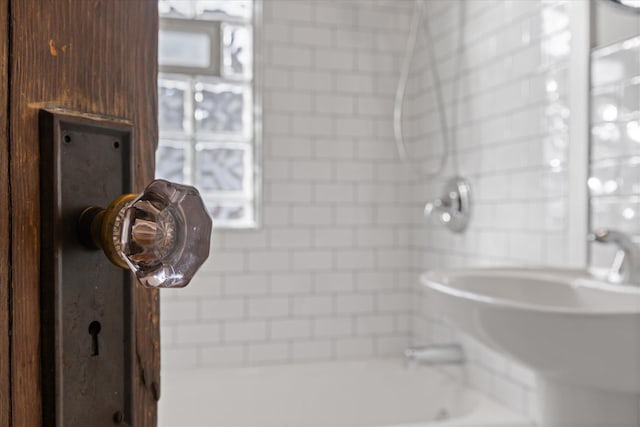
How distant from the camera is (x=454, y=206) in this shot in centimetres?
202

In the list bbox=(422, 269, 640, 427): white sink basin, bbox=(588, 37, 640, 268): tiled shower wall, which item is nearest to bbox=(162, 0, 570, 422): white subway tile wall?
bbox=(588, 37, 640, 268): tiled shower wall

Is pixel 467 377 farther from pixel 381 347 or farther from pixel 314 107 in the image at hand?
pixel 314 107

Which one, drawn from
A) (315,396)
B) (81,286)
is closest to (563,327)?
(81,286)

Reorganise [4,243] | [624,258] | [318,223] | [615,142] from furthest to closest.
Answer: [318,223]
[615,142]
[624,258]
[4,243]

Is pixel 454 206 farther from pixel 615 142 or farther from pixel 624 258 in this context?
pixel 624 258

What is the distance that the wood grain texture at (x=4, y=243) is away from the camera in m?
0.25

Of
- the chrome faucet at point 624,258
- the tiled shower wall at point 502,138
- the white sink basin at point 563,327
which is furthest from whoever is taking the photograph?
the tiled shower wall at point 502,138

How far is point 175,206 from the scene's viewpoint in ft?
0.84

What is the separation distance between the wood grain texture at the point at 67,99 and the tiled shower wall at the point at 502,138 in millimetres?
1356

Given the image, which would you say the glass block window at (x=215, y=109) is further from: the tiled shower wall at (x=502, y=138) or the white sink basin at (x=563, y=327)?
the white sink basin at (x=563, y=327)

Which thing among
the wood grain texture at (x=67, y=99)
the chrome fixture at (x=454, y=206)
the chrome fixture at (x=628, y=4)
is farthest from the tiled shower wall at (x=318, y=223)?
the wood grain texture at (x=67, y=99)

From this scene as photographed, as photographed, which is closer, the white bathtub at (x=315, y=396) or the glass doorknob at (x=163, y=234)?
the glass doorknob at (x=163, y=234)

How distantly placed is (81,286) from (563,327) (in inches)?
28.1

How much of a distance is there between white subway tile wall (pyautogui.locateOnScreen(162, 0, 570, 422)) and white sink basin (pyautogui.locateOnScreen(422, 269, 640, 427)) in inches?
26.8
